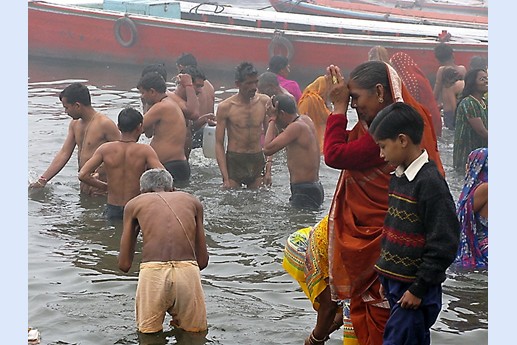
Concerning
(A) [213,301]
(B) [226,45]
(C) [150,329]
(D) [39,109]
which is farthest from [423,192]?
(B) [226,45]

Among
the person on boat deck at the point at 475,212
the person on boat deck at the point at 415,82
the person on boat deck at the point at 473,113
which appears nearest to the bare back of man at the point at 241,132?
the person on boat deck at the point at 473,113

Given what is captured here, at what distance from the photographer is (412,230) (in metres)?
4.16

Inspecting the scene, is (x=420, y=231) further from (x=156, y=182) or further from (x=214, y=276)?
(x=214, y=276)

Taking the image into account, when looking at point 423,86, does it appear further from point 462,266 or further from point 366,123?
point 366,123

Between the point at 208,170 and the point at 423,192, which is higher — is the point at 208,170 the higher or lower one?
the lower one

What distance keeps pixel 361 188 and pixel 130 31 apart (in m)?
16.6

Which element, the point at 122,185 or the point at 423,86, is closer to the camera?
the point at 122,185

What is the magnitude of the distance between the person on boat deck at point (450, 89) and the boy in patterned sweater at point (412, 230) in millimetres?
8186

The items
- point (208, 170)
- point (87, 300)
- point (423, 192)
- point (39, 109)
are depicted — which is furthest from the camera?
point (39, 109)

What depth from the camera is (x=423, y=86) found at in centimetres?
1173

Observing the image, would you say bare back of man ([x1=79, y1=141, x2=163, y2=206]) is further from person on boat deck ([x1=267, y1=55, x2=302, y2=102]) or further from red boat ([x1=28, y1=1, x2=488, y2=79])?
red boat ([x1=28, y1=1, x2=488, y2=79])

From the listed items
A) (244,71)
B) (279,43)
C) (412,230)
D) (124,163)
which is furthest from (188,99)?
(279,43)

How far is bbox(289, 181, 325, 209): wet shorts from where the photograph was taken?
911cm

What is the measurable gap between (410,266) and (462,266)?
3041 mm
